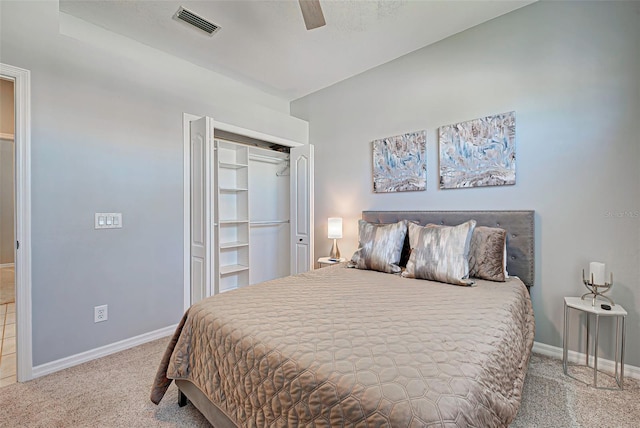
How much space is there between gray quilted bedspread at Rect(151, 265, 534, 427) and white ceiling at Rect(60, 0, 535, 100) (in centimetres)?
220

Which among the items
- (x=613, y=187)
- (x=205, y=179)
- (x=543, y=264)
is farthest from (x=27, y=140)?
(x=613, y=187)

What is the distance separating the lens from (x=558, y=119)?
2.22 meters

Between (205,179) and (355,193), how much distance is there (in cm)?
169

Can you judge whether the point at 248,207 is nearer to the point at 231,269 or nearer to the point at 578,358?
the point at 231,269

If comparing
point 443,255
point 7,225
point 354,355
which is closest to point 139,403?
point 354,355

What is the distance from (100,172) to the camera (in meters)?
2.32

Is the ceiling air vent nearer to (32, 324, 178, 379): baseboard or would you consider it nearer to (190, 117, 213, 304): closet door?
(190, 117, 213, 304): closet door

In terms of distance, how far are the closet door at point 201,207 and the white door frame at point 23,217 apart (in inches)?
45.2

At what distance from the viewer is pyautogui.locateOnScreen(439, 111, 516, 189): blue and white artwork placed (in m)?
2.42

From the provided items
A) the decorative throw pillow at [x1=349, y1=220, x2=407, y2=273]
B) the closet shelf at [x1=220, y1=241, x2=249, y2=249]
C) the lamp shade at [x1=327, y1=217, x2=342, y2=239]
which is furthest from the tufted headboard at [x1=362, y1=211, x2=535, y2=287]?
the closet shelf at [x1=220, y1=241, x2=249, y2=249]

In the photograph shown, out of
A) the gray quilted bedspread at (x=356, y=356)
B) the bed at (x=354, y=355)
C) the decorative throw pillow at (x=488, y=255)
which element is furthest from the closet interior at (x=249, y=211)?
the decorative throw pillow at (x=488, y=255)

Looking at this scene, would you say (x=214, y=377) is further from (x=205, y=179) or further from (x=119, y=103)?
(x=119, y=103)

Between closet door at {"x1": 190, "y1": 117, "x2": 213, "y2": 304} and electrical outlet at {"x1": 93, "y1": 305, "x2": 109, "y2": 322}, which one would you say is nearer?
electrical outlet at {"x1": 93, "y1": 305, "x2": 109, "y2": 322}

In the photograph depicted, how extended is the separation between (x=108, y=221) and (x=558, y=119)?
364 centimetres
